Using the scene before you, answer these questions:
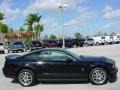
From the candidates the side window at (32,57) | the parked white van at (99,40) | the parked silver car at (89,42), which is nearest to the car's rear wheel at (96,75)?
the side window at (32,57)

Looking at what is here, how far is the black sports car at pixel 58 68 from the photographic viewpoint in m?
10.5

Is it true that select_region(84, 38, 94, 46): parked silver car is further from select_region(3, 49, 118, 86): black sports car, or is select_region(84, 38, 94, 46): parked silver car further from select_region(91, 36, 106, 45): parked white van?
select_region(3, 49, 118, 86): black sports car

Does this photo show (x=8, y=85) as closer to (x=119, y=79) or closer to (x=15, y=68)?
(x=15, y=68)

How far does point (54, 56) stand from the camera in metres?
10.8

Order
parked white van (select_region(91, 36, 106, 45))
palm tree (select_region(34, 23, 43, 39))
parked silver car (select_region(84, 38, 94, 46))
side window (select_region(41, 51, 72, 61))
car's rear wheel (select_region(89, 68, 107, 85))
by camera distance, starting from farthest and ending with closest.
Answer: palm tree (select_region(34, 23, 43, 39))
parked white van (select_region(91, 36, 106, 45))
parked silver car (select_region(84, 38, 94, 46))
side window (select_region(41, 51, 72, 61))
car's rear wheel (select_region(89, 68, 107, 85))

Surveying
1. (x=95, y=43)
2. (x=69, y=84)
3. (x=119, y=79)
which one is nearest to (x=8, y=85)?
(x=69, y=84)

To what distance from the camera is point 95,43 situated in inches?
2621

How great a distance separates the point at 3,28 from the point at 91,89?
6167 centimetres

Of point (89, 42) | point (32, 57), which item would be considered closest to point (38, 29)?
point (89, 42)

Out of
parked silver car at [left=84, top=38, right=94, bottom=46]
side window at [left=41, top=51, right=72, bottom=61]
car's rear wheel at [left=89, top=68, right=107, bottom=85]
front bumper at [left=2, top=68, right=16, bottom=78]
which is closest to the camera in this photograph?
car's rear wheel at [left=89, top=68, right=107, bottom=85]

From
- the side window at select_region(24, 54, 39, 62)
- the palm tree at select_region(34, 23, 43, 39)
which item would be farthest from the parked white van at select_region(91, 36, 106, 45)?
the side window at select_region(24, 54, 39, 62)

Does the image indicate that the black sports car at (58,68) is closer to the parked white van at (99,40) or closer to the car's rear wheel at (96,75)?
the car's rear wheel at (96,75)

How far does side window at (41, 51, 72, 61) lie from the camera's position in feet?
35.1

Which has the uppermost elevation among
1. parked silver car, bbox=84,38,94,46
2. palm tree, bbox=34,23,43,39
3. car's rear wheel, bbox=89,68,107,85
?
palm tree, bbox=34,23,43,39
